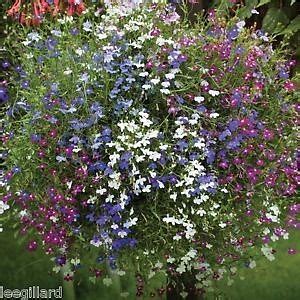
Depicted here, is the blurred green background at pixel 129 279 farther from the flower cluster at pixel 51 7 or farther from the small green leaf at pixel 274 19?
the small green leaf at pixel 274 19

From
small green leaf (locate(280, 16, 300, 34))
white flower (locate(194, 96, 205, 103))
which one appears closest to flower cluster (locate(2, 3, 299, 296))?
white flower (locate(194, 96, 205, 103))

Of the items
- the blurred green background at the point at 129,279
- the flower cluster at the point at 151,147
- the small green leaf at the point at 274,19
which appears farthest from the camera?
the small green leaf at the point at 274,19

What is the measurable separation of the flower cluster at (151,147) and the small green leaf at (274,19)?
1895 mm

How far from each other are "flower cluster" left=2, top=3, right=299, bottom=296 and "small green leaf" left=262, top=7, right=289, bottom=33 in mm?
1895

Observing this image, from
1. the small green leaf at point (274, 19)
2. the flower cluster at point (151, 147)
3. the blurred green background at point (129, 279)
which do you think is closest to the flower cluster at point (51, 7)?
the flower cluster at point (151, 147)

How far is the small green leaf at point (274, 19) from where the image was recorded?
4.93 m

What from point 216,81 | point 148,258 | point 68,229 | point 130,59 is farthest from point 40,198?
point 216,81

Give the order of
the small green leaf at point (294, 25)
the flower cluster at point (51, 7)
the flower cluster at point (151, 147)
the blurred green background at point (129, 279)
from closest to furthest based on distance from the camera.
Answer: the flower cluster at point (151, 147) < the flower cluster at point (51, 7) < the blurred green background at point (129, 279) < the small green leaf at point (294, 25)

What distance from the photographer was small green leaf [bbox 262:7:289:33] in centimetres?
493

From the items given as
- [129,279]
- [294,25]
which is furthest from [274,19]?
[129,279]

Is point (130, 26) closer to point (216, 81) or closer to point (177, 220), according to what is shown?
point (216, 81)

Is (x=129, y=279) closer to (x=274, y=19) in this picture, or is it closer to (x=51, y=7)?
(x=51, y=7)

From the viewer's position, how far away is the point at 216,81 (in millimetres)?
2938

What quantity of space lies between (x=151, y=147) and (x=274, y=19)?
2.53 meters
